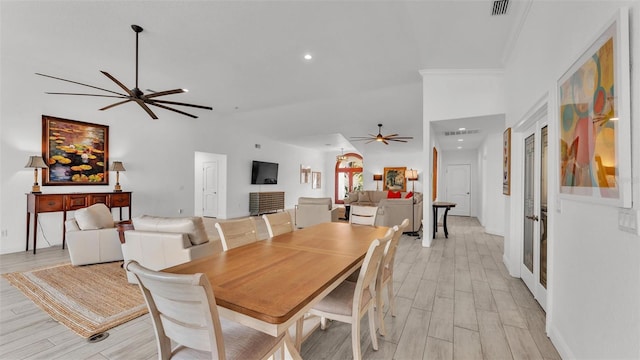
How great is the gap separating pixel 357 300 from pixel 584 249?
139 centimetres

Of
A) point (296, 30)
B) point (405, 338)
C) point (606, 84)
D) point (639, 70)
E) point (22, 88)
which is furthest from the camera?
point (22, 88)

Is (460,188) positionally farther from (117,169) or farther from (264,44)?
(117,169)

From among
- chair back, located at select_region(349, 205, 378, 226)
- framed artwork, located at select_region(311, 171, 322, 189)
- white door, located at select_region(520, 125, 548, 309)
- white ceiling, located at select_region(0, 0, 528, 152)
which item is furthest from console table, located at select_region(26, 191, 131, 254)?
framed artwork, located at select_region(311, 171, 322, 189)

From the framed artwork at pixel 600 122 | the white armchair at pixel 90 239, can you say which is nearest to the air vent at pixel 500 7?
the framed artwork at pixel 600 122

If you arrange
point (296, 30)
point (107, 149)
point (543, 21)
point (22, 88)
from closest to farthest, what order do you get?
point (543, 21) → point (296, 30) → point (22, 88) → point (107, 149)

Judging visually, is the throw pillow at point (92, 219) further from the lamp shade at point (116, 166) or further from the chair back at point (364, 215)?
the chair back at point (364, 215)

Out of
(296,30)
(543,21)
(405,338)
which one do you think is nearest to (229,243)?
(405,338)

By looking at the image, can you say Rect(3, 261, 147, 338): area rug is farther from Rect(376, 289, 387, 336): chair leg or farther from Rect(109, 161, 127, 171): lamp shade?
Rect(109, 161, 127, 171): lamp shade

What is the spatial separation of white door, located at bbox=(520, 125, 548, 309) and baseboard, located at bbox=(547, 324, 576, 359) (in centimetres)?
53

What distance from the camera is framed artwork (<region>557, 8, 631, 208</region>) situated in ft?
3.79

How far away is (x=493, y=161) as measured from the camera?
6453 mm

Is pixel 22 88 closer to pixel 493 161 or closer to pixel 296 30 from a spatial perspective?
pixel 296 30

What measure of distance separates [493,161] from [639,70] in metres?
6.11

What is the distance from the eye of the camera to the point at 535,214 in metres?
2.81
